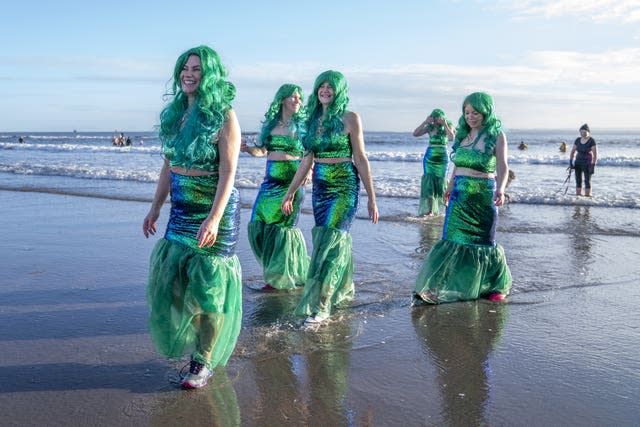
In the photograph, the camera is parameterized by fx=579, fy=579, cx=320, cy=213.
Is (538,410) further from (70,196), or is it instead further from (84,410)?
(70,196)

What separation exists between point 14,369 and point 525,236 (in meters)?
7.09

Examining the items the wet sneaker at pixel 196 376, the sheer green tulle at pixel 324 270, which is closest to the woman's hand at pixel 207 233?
the wet sneaker at pixel 196 376

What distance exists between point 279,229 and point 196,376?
8.04 ft

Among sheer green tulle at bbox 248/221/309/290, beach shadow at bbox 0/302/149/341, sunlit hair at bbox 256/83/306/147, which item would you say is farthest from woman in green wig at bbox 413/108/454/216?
beach shadow at bbox 0/302/149/341

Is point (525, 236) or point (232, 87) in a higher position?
point (232, 87)

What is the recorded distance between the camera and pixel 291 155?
5777 mm

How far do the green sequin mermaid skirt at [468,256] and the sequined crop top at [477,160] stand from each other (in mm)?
102

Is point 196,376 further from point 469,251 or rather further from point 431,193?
point 431,193

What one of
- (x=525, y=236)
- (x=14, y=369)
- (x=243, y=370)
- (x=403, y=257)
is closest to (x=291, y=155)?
(x=403, y=257)

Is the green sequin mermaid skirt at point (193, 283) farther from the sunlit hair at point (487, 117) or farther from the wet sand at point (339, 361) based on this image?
the sunlit hair at point (487, 117)

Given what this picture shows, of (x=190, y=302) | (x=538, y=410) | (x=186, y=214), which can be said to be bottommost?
(x=538, y=410)

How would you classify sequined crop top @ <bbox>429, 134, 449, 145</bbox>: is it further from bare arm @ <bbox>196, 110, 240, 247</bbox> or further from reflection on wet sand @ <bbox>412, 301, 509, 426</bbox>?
bare arm @ <bbox>196, 110, 240, 247</bbox>

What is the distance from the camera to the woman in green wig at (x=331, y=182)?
4.56 metres

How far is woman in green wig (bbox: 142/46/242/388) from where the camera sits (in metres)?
3.21
